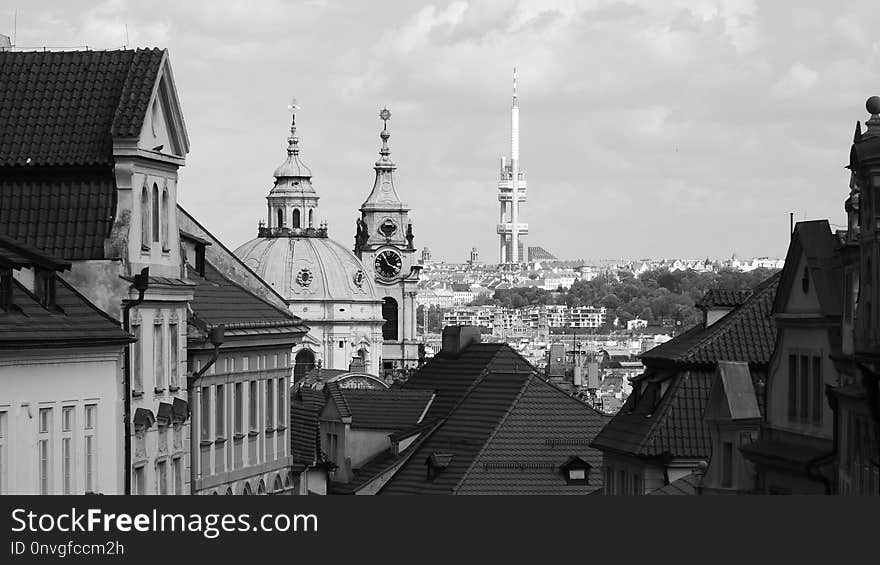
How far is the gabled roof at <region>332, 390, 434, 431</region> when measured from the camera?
64.1 metres

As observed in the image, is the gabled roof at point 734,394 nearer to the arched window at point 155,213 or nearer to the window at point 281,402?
the arched window at point 155,213

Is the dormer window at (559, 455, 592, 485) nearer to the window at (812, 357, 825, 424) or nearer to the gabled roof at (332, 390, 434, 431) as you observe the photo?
the gabled roof at (332, 390, 434, 431)

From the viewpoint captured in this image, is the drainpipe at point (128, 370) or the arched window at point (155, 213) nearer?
the drainpipe at point (128, 370)

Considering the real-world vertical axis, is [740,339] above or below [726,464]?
above

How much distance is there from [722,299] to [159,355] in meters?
11.1

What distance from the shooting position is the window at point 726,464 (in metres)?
40.2

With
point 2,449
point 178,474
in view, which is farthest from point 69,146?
point 2,449

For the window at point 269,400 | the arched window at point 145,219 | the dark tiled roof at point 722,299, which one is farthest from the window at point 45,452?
the window at point 269,400

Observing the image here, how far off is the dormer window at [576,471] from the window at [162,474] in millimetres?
13257

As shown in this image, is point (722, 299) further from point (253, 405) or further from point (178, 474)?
point (178, 474)

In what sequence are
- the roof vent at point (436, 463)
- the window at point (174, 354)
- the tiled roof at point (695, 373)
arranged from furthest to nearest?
the roof vent at point (436, 463) < the tiled roof at point (695, 373) < the window at point (174, 354)

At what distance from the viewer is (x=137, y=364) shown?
42.5 metres

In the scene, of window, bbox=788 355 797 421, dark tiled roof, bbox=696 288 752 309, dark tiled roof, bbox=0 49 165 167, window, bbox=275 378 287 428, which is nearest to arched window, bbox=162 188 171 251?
dark tiled roof, bbox=0 49 165 167

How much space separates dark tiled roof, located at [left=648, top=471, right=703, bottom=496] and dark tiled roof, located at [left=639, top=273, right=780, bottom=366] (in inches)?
79.3
